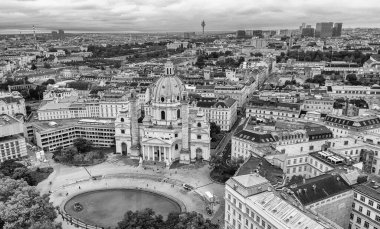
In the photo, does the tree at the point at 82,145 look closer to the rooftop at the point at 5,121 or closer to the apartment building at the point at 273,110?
the rooftop at the point at 5,121

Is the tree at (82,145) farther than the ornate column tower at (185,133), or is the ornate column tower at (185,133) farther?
the tree at (82,145)

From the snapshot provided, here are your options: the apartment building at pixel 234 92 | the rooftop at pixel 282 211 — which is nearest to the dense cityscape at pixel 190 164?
the rooftop at pixel 282 211

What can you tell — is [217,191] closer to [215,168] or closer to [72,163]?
[215,168]

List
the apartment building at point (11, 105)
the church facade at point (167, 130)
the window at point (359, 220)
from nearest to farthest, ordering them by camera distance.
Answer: the window at point (359, 220)
the church facade at point (167, 130)
the apartment building at point (11, 105)

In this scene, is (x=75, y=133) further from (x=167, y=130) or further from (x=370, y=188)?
(x=370, y=188)

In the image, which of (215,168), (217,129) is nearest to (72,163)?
(215,168)

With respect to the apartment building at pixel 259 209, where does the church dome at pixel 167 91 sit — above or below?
above

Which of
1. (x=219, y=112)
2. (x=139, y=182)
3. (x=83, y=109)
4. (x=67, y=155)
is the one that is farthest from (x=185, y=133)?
(x=83, y=109)
